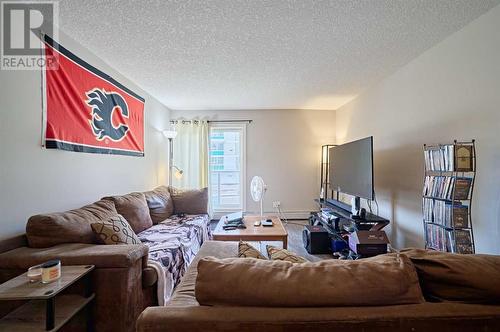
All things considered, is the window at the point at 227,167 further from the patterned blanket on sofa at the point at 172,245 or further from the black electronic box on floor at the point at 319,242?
the black electronic box on floor at the point at 319,242

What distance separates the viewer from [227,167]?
4.82m

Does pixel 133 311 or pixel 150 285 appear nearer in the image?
pixel 133 311

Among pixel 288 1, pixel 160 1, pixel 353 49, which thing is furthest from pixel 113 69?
pixel 353 49

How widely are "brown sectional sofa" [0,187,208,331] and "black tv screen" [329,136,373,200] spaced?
2.35 metres

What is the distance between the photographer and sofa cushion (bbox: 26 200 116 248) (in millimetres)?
1547

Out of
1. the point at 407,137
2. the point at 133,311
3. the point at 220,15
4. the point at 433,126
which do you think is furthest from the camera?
the point at 407,137

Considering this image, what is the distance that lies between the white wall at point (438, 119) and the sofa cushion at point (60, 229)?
118 inches

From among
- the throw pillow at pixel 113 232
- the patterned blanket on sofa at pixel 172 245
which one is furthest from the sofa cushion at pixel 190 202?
the throw pillow at pixel 113 232

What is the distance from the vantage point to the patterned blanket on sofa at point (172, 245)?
1.77 meters

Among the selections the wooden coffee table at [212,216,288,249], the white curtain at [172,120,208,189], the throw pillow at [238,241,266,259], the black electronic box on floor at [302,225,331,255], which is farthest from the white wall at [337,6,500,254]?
the white curtain at [172,120,208,189]

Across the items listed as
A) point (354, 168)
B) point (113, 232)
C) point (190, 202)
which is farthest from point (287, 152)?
point (113, 232)

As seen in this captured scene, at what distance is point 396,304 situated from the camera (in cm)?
73

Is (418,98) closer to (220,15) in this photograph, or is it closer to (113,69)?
(220,15)

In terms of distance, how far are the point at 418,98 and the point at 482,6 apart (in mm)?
904
